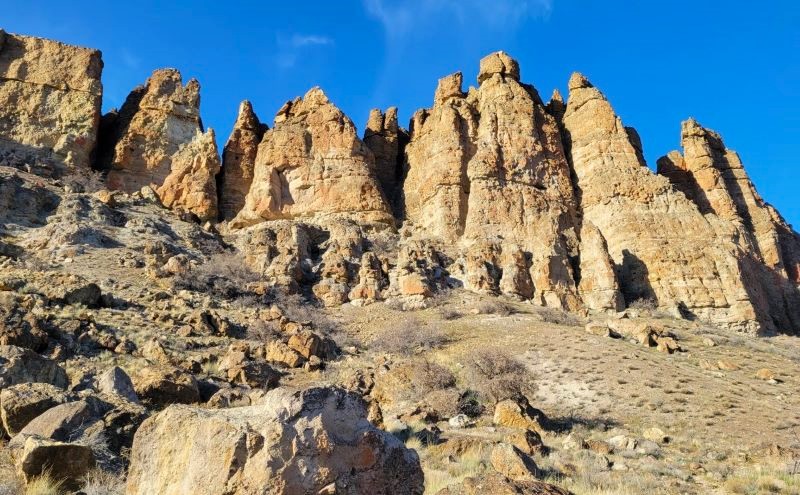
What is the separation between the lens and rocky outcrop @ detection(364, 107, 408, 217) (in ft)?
125

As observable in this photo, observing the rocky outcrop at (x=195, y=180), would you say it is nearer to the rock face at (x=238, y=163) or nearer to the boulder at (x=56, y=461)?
the rock face at (x=238, y=163)

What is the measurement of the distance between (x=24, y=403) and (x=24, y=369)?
6.39 ft

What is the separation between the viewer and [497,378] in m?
12.6

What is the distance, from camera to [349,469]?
3.38 m

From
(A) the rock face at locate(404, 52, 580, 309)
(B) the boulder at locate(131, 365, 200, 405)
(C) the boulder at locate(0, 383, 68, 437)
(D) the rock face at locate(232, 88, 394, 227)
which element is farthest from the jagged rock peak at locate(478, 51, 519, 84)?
(C) the boulder at locate(0, 383, 68, 437)

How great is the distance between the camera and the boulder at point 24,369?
21.3 feet

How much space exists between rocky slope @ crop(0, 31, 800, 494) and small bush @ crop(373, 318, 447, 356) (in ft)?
0.36

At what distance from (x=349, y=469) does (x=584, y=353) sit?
14449 millimetres

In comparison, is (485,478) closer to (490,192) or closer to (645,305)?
(645,305)

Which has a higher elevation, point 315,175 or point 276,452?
point 315,175

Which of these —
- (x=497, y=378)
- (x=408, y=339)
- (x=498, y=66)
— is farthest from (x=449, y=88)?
(x=497, y=378)

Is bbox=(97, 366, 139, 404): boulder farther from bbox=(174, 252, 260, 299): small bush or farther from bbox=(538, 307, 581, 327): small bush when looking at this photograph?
bbox=(538, 307, 581, 327): small bush

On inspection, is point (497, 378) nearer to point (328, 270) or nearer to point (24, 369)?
point (24, 369)

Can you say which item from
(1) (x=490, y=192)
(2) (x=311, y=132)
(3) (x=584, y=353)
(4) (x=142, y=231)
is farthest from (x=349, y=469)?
(2) (x=311, y=132)
